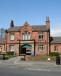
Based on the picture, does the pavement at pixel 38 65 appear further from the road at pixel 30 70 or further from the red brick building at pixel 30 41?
the red brick building at pixel 30 41

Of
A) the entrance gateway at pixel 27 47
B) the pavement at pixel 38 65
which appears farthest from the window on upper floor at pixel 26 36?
the pavement at pixel 38 65

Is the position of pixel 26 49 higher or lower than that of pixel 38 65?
higher

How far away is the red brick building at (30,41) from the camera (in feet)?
241

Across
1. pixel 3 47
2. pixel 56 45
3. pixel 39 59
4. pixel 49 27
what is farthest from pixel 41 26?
pixel 39 59

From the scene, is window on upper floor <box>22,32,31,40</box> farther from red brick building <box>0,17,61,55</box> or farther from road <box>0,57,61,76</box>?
road <box>0,57,61,76</box>

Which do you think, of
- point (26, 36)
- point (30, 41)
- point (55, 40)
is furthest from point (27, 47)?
point (55, 40)

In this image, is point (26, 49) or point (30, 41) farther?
point (26, 49)

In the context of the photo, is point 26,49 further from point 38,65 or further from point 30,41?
point 38,65

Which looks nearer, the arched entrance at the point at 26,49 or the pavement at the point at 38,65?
the pavement at the point at 38,65

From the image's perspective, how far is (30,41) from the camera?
7350cm

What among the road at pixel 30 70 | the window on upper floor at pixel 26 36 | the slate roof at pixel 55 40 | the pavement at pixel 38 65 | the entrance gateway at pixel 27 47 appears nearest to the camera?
the road at pixel 30 70

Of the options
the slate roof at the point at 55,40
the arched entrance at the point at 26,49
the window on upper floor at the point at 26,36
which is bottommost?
the arched entrance at the point at 26,49

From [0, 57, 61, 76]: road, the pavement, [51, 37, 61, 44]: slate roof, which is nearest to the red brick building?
[51, 37, 61, 44]: slate roof

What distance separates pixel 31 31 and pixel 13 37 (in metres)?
5.56
